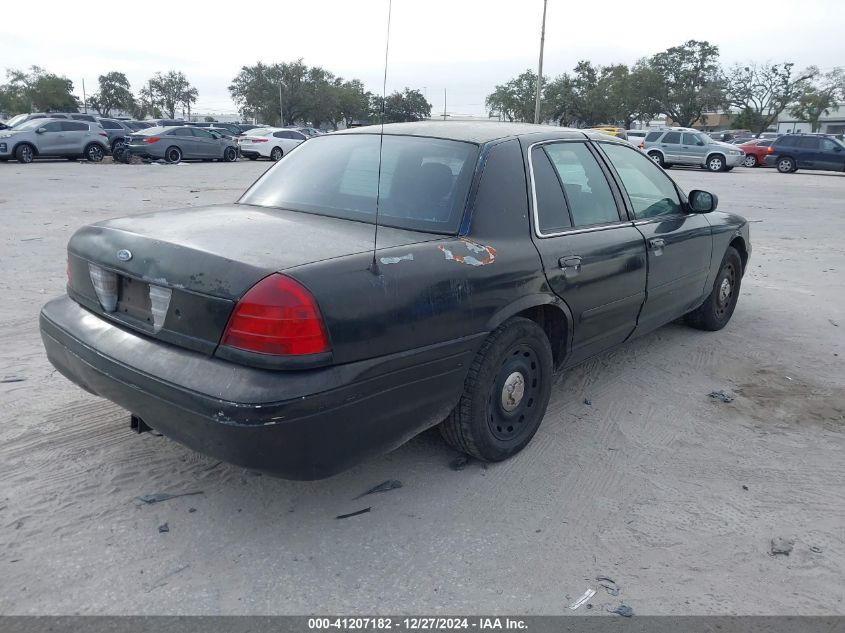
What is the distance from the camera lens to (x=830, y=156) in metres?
26.7

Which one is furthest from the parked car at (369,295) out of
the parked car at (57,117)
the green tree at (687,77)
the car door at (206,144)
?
the green tree at (687,77)

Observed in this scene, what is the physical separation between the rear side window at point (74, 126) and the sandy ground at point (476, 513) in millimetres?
21446

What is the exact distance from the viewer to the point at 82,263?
3176mm

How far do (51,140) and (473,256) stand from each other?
78.7 ft

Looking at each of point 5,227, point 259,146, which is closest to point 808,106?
point 259,146

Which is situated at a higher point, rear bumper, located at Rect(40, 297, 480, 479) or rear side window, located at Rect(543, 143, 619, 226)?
rear side window, located at Rect(543, 143, 619, 226)

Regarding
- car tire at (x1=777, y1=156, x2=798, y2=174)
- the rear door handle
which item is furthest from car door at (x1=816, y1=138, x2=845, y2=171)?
the rear door handle

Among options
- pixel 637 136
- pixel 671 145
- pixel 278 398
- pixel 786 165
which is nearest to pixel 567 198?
pixel 278 398

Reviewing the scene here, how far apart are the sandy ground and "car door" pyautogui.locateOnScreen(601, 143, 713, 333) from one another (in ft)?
1.71

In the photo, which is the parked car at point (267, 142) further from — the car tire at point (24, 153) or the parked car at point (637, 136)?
the parked car at point (637, 136)

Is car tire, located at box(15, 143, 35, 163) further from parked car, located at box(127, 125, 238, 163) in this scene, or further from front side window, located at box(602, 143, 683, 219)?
front side window, located at box(602, 143, 683, 219)

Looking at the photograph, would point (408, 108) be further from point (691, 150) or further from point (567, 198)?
point (691, 150)

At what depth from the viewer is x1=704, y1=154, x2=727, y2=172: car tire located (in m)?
27.2

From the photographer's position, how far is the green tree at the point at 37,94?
6981cm
